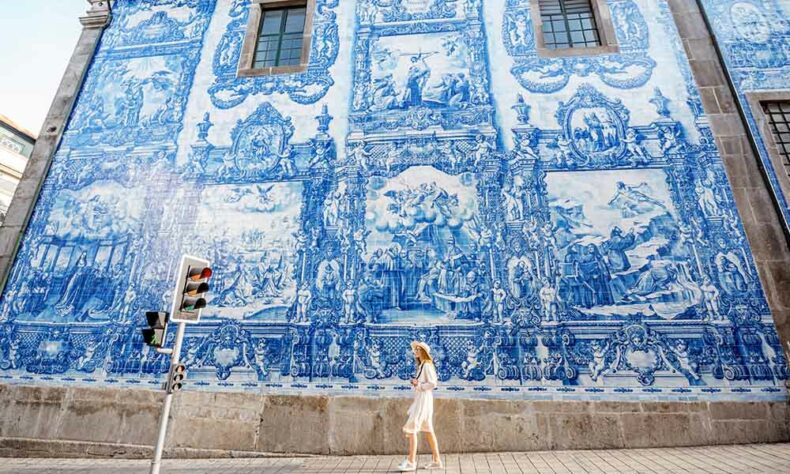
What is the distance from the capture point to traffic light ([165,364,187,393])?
3480 millimetres

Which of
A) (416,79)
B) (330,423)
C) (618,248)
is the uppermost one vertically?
(416,79)

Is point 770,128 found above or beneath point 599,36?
beneath

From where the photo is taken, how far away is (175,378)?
11.6 ft

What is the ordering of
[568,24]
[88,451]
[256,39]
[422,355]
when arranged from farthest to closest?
[256,39] → [568,24] → [88,451] → [422,355]

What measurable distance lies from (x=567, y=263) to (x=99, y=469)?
6.46 meters

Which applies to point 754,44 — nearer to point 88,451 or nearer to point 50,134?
point 88,451

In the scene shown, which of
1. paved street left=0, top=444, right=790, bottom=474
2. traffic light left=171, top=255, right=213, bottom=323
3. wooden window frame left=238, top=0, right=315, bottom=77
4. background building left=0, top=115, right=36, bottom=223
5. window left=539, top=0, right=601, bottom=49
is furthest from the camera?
background building left=0, top=115, right=36, bottom=223

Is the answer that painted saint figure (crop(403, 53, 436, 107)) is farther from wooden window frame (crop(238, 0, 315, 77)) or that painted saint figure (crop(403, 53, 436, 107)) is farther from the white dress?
the white dress

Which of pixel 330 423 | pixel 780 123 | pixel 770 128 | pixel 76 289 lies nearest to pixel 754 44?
pixel 780 123

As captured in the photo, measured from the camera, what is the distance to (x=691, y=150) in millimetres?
5875

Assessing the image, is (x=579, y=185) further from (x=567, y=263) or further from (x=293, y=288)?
(x=293, y=288)

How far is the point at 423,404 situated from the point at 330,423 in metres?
1.63

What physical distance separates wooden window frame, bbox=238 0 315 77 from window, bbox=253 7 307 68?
0.08m

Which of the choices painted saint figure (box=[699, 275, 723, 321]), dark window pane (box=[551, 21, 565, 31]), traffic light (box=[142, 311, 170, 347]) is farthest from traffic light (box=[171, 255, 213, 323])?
dark window pane (box=[551, 21, 565, 31])
